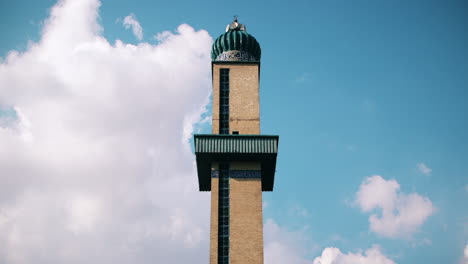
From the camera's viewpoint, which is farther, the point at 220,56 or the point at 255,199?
the point at 220,56

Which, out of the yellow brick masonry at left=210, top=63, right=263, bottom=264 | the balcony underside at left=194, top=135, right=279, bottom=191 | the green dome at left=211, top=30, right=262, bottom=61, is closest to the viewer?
the yellow brick masonry at left=210, top=63, right=263, bottom=264

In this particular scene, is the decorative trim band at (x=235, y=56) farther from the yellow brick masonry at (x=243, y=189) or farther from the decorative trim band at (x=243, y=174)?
the decorative trim band at (x=243, y=174)

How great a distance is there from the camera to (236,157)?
53812mm

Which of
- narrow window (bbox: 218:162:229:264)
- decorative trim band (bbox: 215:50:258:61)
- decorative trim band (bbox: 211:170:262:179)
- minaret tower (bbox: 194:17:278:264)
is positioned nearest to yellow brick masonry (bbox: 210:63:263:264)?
minaret tower (bbox: 194:17:278:264)

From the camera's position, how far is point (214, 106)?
5734 centimetres

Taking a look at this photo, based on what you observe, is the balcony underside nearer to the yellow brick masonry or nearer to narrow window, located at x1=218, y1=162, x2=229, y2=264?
the yellow brick masonry

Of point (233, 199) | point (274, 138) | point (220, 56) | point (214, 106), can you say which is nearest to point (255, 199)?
point (233, 199)

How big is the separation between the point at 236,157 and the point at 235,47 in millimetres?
12849

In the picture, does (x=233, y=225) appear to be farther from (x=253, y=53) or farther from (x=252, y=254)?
(x=253, y=53)

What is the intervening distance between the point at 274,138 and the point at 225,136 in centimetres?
440

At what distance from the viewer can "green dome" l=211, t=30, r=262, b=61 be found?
2377 inches

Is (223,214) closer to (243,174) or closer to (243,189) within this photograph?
(243,189)

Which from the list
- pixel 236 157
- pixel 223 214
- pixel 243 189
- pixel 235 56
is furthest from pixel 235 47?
pixel 223 214

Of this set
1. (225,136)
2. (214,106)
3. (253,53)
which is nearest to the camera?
(225,136)
